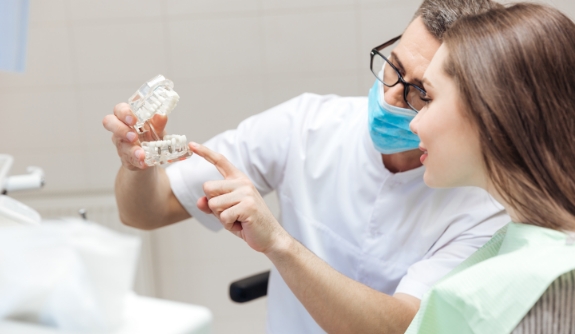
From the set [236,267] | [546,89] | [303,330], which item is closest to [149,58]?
[236,267]

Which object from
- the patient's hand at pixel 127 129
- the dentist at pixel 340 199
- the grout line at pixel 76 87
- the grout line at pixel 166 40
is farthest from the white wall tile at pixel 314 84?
the patient's hand at pixel 127 129

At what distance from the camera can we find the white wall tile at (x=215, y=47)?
206 cm

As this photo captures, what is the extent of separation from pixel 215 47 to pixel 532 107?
4.81 ft

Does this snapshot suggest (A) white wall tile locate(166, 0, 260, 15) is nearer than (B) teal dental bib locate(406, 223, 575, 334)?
No

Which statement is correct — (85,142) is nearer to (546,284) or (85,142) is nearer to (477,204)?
(477,204)

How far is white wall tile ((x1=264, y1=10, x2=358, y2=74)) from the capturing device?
6.71 ft

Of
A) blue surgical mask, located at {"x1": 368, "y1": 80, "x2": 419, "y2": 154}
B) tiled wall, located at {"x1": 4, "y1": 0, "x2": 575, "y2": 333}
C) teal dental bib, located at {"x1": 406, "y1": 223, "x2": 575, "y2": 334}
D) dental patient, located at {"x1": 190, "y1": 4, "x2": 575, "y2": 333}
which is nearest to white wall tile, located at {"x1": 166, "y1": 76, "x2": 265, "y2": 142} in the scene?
tiled wall, located at {"x1": 4, "y1": 0, "x2": 575, "y2": 333}

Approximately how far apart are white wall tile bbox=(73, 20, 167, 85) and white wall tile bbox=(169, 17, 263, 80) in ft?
0.20

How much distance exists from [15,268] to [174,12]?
5.89ft

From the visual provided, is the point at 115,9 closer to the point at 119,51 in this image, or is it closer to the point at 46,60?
the point at 119,51

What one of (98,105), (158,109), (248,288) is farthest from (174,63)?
(158,109)

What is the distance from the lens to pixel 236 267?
230cm

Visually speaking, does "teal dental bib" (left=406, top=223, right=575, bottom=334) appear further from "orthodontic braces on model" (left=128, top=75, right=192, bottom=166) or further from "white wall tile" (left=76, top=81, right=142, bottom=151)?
"white wall tile" (left=76, top=81, right=142, bottom=151)

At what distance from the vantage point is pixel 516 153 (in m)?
0.80
